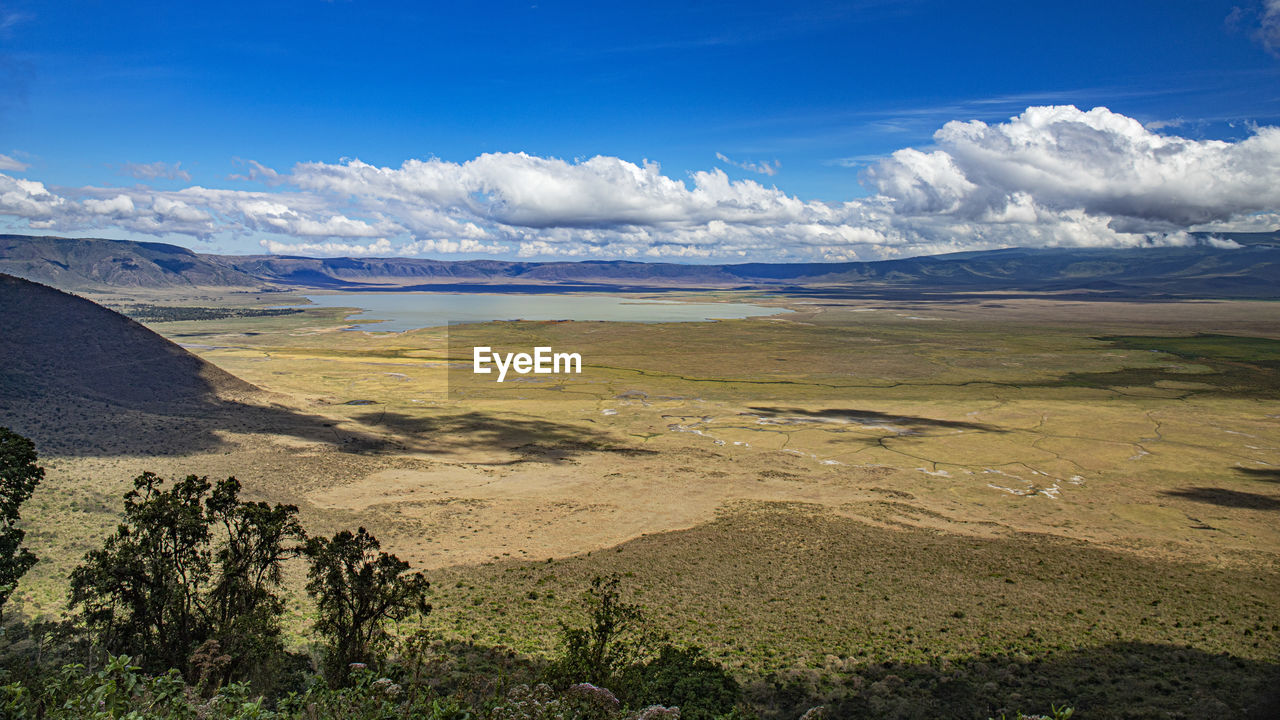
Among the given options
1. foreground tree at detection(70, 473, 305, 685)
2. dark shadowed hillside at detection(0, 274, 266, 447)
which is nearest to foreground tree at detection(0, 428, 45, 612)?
foreground tree at detection(70, 473, 305, 685)

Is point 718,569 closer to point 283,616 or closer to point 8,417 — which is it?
point 283,616

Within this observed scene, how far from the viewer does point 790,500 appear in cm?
4694

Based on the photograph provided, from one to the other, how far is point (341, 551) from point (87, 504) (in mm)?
28363

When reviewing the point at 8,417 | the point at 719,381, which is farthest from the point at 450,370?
the point at 8,417

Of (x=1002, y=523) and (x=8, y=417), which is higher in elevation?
(x=8, y=417)

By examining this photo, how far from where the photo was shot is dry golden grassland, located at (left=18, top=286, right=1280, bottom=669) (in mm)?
29000

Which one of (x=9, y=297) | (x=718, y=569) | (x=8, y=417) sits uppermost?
(x=9, y=297)

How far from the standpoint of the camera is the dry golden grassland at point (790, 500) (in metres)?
29.0

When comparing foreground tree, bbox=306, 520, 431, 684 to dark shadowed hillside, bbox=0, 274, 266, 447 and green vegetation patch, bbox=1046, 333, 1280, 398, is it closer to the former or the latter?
dark shadowed hillside, bbox=0, 274, 266, 447

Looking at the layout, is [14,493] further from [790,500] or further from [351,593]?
[790,500]

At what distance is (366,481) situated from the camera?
49375 mm

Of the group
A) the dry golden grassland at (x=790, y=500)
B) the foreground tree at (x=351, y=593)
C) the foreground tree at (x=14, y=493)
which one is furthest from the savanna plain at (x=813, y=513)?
the foreground tree at (x=14, y=493)

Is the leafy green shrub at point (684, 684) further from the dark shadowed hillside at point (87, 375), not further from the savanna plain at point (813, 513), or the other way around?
the dark shadowed hillside at point (87, 375)

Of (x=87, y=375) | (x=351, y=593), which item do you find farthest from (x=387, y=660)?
(x=87, y=375)
